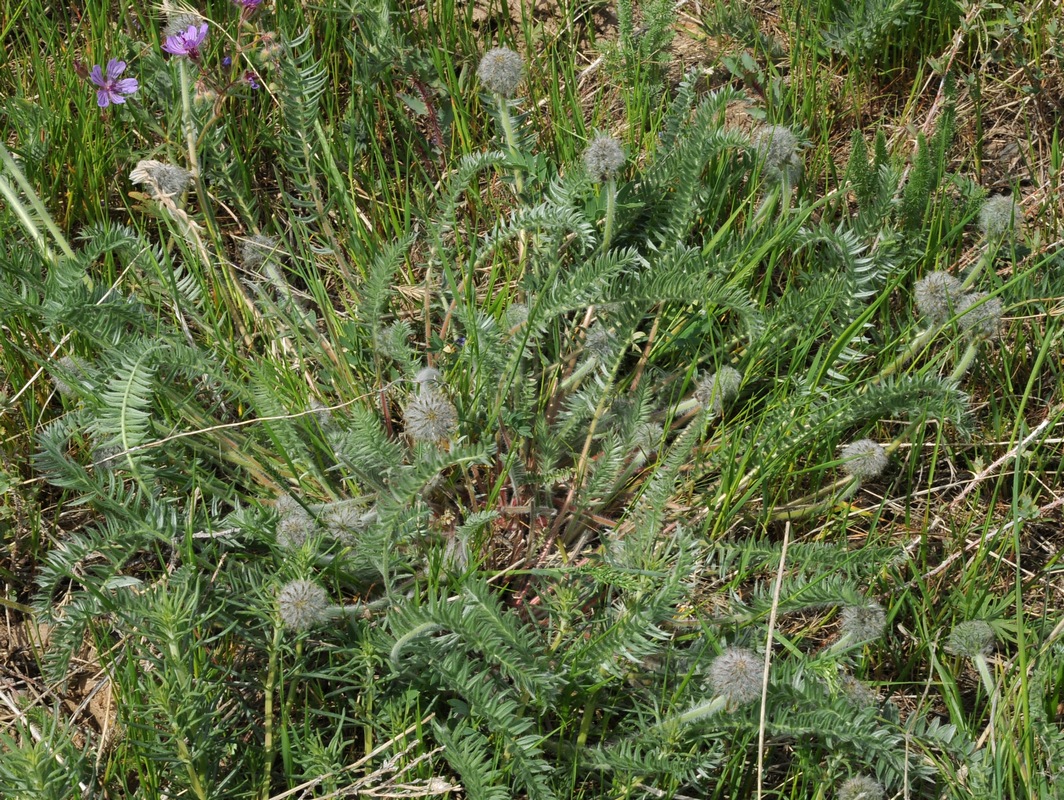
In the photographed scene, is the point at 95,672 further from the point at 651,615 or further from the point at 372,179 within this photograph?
the point at 372,179

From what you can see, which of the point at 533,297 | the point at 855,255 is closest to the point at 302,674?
the point at 533,297

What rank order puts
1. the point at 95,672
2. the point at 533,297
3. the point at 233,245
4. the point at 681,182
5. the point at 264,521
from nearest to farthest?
the point at 264,521 < the point at 95,672 < the point at 533,297 < the point at 681,182 < the point at 233,245

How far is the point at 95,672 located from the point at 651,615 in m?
1.19

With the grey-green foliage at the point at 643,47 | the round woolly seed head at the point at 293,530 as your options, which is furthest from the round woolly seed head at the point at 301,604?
the grey-green foliage at the point at 643,47

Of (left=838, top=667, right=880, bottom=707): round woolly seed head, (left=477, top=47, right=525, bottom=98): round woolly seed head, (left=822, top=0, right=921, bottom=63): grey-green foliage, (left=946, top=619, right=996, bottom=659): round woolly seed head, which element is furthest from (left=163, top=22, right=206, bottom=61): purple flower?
(left=946, top=619, right=996, bottom=659): round woolly seed head

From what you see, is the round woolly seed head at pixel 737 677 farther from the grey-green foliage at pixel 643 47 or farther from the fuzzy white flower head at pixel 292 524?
the grey-green foliage at pixel 643 47

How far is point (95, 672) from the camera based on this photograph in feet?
7.10

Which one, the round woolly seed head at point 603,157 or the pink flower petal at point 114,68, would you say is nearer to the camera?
the round woolly seed head at point 603,157

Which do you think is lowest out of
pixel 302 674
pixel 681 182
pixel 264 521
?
pixel 302 674

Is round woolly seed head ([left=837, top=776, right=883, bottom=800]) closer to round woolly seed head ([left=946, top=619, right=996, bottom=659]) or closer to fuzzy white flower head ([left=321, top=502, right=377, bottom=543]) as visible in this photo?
round woolly seed head ([left=946, top=619, right=996, bottom=659])

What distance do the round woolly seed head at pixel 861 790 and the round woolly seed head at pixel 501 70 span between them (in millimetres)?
1727

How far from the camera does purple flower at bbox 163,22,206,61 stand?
257 cm

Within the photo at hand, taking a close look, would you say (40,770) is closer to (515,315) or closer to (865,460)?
(515,315)

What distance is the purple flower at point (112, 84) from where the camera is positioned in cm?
273
